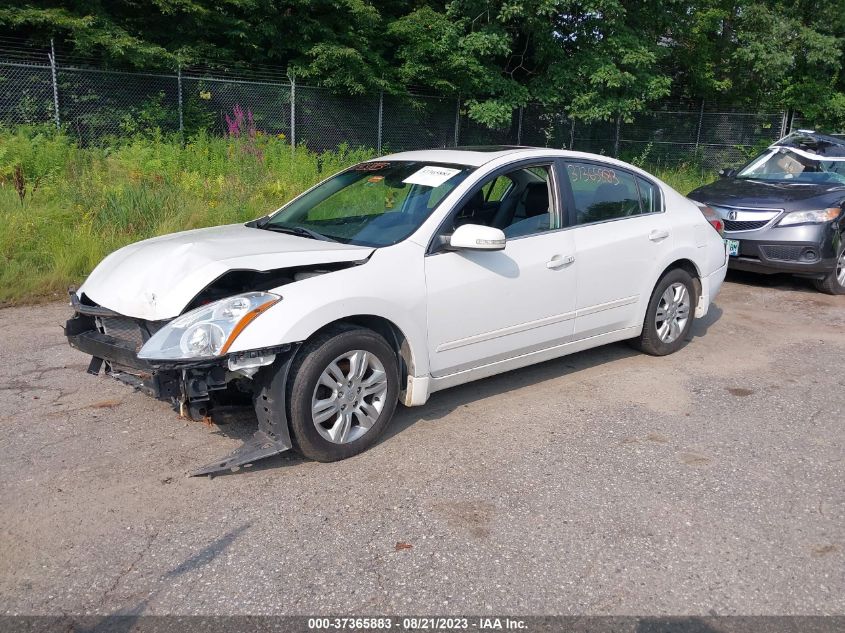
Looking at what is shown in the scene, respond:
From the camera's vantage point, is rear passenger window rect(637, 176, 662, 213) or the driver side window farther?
rear passenger window rect(637, 176, 662, 213)

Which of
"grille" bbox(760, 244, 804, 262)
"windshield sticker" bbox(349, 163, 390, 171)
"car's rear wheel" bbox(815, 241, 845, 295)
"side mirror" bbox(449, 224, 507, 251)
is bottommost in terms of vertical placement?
"car's rear wheel" bbox(815, 241, 845, 295)

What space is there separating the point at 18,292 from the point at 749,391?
6.53 m

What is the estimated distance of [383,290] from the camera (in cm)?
443

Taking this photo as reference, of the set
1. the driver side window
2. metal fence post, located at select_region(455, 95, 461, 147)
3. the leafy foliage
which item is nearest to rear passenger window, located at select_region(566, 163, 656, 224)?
the driver side window

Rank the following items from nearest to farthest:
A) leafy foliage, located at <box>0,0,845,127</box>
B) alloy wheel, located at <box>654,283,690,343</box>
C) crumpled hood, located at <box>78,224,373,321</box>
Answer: crumpled hood, located at <box>78,224,373,321</box> → alloy wheel, located at <box>654,283,690,343</box> → leafy foliage, located at <box>0,0,845,127</box>

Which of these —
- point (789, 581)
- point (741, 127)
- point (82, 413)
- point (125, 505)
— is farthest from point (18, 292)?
point (741, 127)

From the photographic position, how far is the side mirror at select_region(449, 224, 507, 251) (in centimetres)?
462

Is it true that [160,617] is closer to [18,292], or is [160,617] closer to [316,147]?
[18,292]

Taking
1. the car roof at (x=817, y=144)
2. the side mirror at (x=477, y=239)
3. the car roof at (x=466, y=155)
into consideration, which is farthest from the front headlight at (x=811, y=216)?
the side mirror at (x=477, y=239)

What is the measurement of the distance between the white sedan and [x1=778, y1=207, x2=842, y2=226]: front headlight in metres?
3.30

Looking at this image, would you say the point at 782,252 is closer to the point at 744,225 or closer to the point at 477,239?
the point at 744,225

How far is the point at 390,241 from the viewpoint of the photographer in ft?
15.5

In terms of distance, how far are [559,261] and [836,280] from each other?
17.9 ft

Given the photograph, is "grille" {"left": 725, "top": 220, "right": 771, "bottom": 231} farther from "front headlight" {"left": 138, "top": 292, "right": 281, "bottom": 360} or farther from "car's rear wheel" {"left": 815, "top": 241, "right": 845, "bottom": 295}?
"front headlight" {"left": 138, "top": 292, "right": 281, "bottom": 360}
